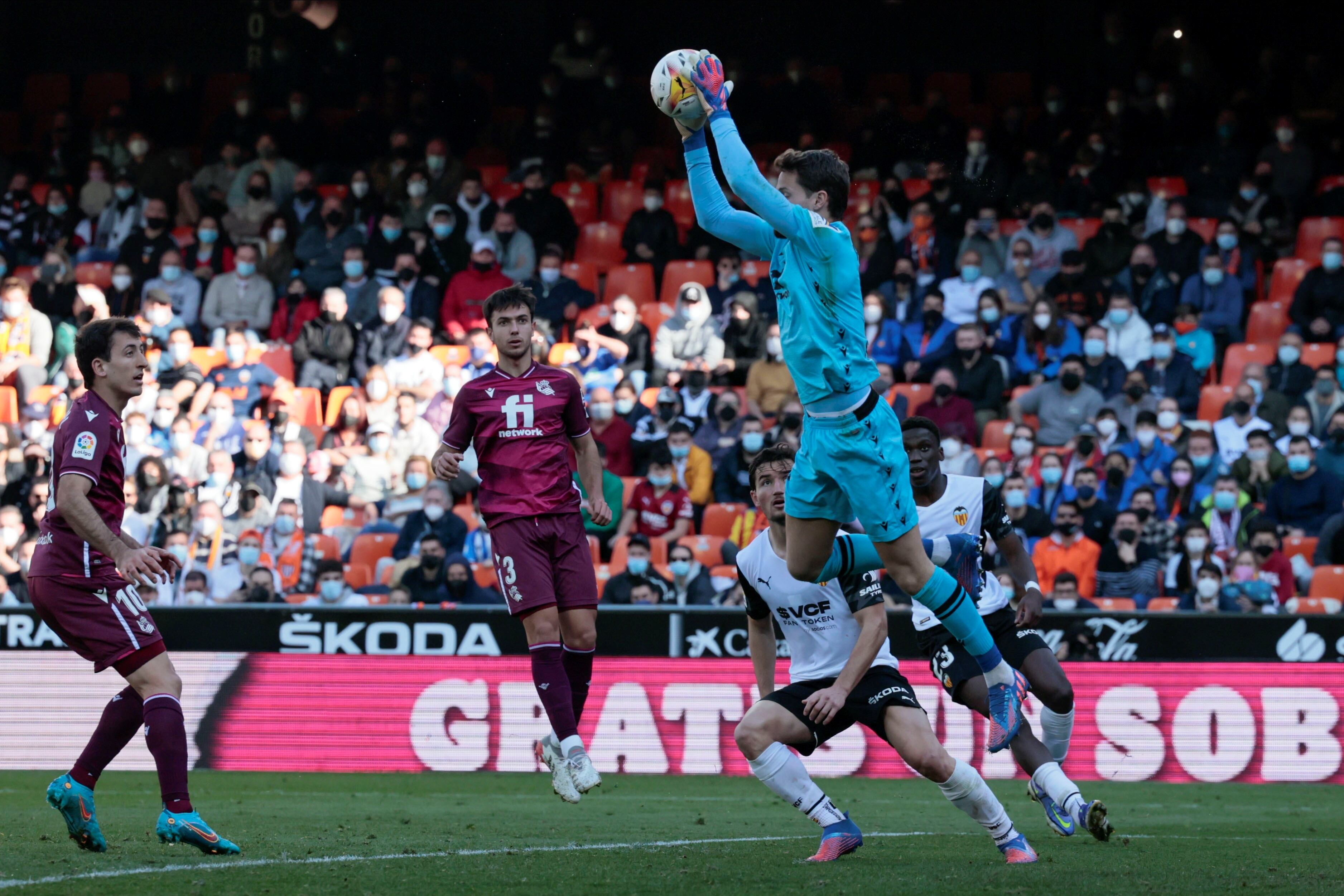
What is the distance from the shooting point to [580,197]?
20422 millimetres

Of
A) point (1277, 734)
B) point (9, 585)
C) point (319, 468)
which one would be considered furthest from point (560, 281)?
point (1277, 734)

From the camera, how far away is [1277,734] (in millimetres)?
11883

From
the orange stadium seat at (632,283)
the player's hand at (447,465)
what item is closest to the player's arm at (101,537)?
the player's hand at (447,465)

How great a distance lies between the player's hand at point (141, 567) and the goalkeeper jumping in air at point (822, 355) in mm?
2431

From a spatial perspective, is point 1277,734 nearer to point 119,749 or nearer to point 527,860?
point 527,860

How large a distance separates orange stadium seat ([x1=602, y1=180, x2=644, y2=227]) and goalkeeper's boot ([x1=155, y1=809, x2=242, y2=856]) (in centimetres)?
1459

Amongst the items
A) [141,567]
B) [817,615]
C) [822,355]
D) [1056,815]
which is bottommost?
[1056,815]

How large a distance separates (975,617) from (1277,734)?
6.65 m

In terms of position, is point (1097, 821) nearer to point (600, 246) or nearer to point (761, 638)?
point (761, 638)

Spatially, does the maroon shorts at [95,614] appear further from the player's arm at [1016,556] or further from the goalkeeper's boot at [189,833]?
the player's arm at [1016,556]

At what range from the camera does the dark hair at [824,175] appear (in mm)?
6145

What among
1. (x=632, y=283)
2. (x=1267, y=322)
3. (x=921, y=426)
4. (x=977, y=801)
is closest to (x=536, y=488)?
(x=921, y=426)

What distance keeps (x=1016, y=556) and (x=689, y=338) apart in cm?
940

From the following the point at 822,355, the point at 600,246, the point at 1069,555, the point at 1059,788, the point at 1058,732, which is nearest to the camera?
the point at 822,355
